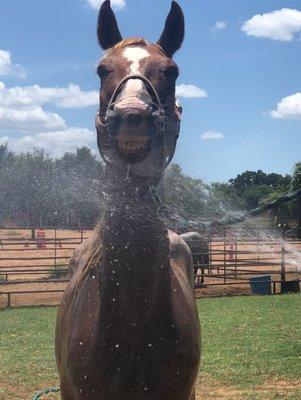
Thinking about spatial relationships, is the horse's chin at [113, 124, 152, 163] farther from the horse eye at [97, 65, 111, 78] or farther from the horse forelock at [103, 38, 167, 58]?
the horse forelock at [103, 38, 167, 58]

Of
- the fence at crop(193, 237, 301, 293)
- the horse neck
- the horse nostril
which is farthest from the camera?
the fence at crop(193, 237, 301, 293)

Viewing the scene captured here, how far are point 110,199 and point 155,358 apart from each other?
707 mm

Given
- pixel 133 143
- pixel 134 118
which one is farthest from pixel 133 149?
pixel 134 118

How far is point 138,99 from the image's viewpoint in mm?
2377

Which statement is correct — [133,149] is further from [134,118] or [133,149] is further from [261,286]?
[261,286]

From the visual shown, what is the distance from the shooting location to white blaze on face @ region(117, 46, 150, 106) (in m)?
2.42

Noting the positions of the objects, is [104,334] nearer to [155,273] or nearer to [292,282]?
[155,273]

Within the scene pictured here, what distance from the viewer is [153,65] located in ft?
8.75

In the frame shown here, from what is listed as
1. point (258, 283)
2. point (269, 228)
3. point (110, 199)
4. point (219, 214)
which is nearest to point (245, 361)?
point (219, 214)

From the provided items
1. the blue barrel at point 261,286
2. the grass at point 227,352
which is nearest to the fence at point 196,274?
the blue barrel at point 261,286

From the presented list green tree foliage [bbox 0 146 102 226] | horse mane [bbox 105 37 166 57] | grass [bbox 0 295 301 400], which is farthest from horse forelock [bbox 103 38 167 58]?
green tree foliage [bbox 0 146 102 226]

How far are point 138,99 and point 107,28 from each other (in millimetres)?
887

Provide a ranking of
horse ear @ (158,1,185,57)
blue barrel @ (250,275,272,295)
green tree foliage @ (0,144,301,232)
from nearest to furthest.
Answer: horse ear @ (158,1,185,57) < blue barrel @ (250,275,272,295) < green tree foliage @ (0,144,301,232)

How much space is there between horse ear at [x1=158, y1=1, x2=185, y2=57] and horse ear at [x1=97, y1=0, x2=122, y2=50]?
249 mm
